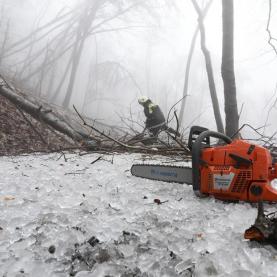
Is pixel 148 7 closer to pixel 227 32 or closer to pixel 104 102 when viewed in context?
pixel 227 32

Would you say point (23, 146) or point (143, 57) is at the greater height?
point (143, 57)

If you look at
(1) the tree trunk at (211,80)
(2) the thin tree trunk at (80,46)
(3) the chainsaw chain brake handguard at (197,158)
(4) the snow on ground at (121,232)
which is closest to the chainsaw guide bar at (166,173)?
(4) the snow on ground at (121,232)

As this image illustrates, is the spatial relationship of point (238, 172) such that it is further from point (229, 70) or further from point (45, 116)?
point (45, 116)

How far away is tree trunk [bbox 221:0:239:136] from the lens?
579cm

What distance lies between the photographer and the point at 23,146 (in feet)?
22.2

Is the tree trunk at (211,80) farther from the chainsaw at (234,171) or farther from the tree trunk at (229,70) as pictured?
the chainsaw at (234,171)

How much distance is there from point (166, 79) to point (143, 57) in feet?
15.1

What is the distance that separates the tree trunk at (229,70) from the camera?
5793 mm

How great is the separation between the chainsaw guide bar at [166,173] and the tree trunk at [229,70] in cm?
298

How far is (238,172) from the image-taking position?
2.42m

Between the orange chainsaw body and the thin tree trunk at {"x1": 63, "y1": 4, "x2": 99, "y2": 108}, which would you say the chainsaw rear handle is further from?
the thin tree trunk at {"x1": 63, "y1": 4, "x2": 99, "y2": 108}

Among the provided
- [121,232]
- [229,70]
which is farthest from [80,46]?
[121,232]

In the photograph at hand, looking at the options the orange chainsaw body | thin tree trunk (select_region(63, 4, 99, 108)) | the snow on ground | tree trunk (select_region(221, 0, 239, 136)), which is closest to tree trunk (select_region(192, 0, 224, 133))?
tree trunk (select_region(221, 0, 239, 136))

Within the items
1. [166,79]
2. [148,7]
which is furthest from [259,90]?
[148,7]
